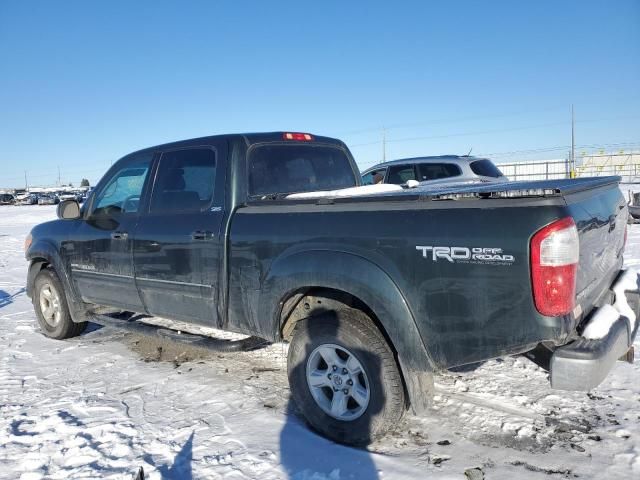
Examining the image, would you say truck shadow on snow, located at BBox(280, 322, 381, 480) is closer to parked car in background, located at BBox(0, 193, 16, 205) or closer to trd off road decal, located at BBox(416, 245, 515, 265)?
trd off road decal, located at BBox(416, 245, 515, 265)

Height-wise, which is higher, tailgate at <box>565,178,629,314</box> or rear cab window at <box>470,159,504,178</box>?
rear cab window at <box>470,159,504,178</box>

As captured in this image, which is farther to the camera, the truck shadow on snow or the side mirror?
the side mirror

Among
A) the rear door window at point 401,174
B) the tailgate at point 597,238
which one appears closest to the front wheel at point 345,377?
the tailgate at point 597,238

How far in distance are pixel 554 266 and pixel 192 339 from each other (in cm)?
280

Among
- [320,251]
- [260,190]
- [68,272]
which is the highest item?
[260,190]

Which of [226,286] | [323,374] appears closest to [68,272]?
[226,286]

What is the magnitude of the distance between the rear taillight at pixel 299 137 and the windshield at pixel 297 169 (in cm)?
7

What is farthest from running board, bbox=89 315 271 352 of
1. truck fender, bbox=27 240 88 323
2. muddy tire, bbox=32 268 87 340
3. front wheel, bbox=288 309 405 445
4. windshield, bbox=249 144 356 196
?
windshield, bbox=249 144 356 196

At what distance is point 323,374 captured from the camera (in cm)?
331

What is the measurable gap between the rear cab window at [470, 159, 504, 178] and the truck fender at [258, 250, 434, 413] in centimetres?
752

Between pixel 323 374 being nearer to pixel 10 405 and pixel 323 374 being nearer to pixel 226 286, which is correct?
pixel 226 286

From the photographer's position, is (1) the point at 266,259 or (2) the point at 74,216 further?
(2) the point at 74,216

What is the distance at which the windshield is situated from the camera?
158 inches

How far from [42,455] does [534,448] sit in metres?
3.02
